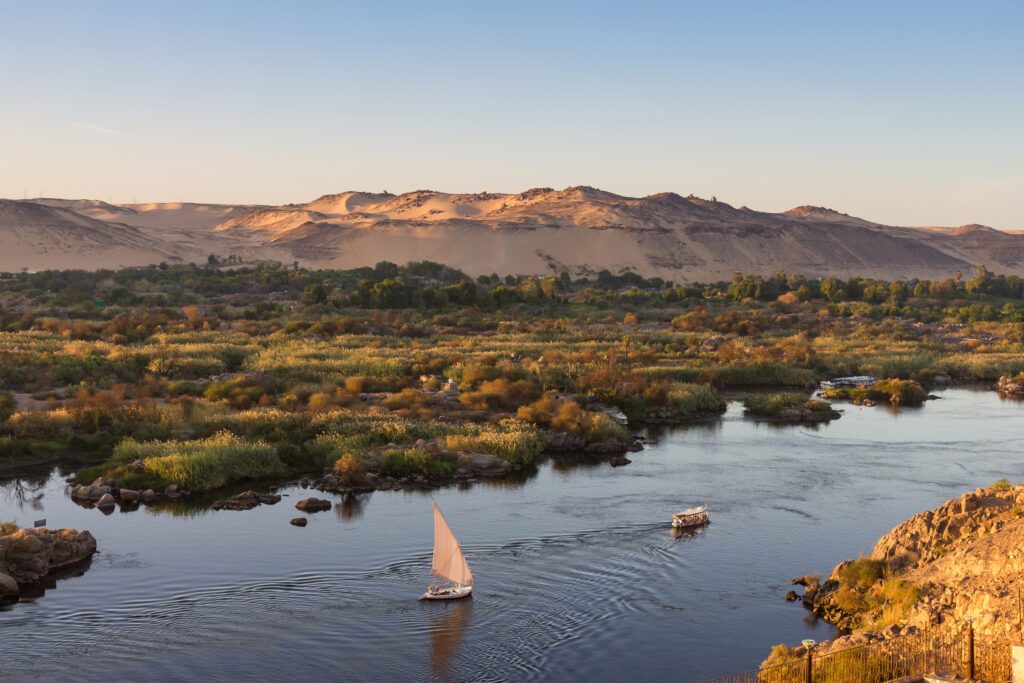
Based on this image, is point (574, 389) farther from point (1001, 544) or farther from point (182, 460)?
point (1001, 544)

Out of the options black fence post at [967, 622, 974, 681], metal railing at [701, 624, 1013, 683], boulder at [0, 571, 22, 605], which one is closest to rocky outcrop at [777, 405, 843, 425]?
metal railing at [701, 624, 1013, 683]

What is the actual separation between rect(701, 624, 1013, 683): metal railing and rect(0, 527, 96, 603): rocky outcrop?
1336cm

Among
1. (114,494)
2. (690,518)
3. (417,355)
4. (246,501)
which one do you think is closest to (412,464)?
(246,501)

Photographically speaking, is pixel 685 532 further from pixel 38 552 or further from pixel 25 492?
pixel 25 492

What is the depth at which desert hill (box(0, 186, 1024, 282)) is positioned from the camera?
5192 inches

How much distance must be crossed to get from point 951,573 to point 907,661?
10.6ft

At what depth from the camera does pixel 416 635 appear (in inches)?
767

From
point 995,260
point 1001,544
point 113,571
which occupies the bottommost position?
point 113,571

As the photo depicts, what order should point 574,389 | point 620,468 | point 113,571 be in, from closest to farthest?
point 113,571
point 620,468
point 574,389

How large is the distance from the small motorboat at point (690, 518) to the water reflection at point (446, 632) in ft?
21.8

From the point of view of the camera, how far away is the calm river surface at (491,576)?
1852 centimetres

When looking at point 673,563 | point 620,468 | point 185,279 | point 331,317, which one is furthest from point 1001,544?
point 185,279

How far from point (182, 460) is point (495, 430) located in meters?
9.98

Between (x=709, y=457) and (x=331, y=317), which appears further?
(x=331, y=317)
